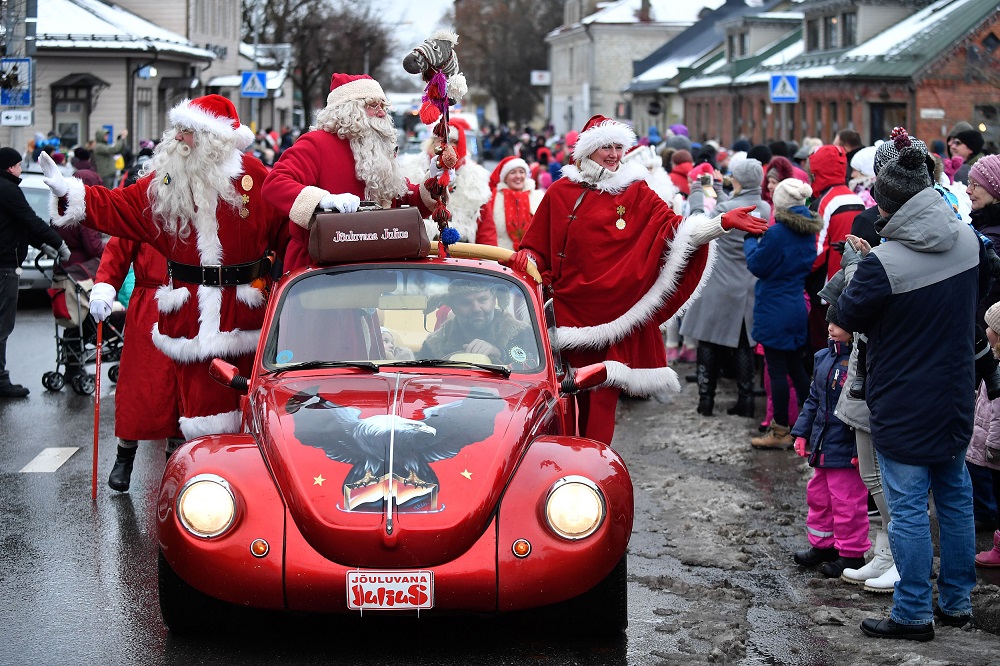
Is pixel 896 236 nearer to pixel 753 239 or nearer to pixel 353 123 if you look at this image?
pixel 353 123

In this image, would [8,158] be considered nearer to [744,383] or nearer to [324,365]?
[744,383]

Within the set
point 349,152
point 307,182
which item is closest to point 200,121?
point 307,182

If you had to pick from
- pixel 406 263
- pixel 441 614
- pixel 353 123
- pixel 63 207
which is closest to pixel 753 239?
pixel 353 123

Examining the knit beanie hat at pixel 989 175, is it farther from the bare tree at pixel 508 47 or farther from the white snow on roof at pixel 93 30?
the bare tree at pixel 508 47

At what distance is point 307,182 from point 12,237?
5547mm

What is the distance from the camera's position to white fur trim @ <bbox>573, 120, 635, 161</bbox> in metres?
8.23

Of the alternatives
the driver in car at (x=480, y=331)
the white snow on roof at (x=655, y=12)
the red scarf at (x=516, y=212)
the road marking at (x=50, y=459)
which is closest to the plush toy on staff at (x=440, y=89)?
the driver in car at (x=480, y=331)

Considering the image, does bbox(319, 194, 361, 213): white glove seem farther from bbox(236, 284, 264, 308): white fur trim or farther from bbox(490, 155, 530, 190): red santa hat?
bbox(490, 155, 530, 190): red santa hat

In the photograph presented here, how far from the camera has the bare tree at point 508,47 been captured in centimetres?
11244

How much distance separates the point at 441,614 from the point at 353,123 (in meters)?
3.44

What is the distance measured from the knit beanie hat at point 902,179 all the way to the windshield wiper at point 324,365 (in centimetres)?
234

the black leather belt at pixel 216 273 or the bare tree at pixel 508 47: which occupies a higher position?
the bare tree at pixel 508 47

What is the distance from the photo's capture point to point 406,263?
6719 millimetres

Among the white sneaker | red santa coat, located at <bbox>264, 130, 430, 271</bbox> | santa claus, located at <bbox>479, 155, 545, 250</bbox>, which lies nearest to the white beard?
red santa coat, located at <bbox>264, 130, 430, 271</bbox>
